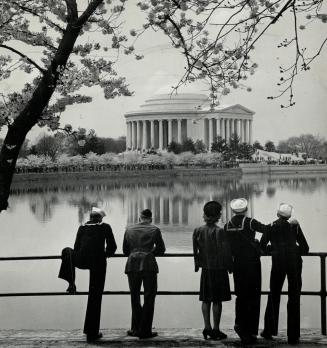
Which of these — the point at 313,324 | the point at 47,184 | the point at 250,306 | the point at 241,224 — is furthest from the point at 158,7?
the point at 47,184

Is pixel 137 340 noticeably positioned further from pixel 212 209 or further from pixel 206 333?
pixel 212 209

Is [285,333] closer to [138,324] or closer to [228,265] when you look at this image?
[228,265]

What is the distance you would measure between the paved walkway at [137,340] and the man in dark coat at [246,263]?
0.32 m

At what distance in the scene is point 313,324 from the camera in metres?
14.1

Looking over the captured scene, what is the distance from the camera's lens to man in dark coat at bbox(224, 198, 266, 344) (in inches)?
322

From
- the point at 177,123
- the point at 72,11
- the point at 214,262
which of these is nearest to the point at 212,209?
the point at 214,262

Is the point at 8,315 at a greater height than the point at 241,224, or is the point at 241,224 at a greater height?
the point at 241,224

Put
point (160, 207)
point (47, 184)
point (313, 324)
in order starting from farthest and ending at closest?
point (47, 184)
point (160, 207)
point (313, 324)

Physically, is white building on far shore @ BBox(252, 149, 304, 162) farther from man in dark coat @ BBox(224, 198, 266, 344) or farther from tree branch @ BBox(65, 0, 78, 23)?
man in dark coat @ BBox(224, 198, 266, 344)

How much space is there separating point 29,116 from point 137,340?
322 centimetres

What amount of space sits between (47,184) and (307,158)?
195ft

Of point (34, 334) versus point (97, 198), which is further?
point (97, 198)

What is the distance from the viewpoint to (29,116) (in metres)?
9.01

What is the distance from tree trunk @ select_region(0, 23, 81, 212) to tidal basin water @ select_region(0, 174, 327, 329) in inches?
234
